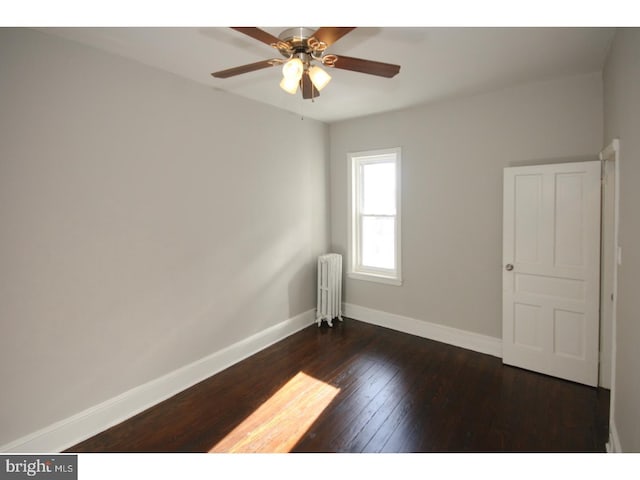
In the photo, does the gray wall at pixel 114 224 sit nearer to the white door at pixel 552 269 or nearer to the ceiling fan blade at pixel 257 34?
the ceiling fan blade at pixel 257 34

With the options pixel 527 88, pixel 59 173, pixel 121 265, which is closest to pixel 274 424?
pixel 121 265

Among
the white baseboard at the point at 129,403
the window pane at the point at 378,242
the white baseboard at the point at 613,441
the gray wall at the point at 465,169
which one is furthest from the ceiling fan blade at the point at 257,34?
the white baseboard at the point at 613,441

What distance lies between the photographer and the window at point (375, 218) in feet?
13.4

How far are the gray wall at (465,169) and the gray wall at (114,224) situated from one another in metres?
1.59

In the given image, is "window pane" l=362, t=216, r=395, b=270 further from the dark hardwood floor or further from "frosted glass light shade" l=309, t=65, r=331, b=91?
"frosted glass light shade" l=309, t=65, r=331, b=91

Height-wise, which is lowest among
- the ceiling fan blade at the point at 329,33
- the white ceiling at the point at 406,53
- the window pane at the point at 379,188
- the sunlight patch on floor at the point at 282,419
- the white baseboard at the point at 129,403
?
the sunlight patch on floor at the point at 282,419

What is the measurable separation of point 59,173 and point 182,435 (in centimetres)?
190

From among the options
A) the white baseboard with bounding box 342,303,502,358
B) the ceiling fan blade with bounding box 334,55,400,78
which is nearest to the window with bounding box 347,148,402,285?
the white baseboard with bounding box 342,303,502,358

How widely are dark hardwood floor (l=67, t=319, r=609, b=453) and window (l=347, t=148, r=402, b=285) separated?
120 cm

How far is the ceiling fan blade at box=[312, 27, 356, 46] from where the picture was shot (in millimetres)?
1625

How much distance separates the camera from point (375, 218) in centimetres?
432

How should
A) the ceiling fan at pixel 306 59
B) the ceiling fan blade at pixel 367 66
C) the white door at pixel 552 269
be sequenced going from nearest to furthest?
the ceiling fan at pixel 306 59 < the ceiling fan blade at pixel 367 66 < the white door at pixel 552 269

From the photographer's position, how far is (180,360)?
281 centimetres

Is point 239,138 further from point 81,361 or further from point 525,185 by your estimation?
point 525,185
